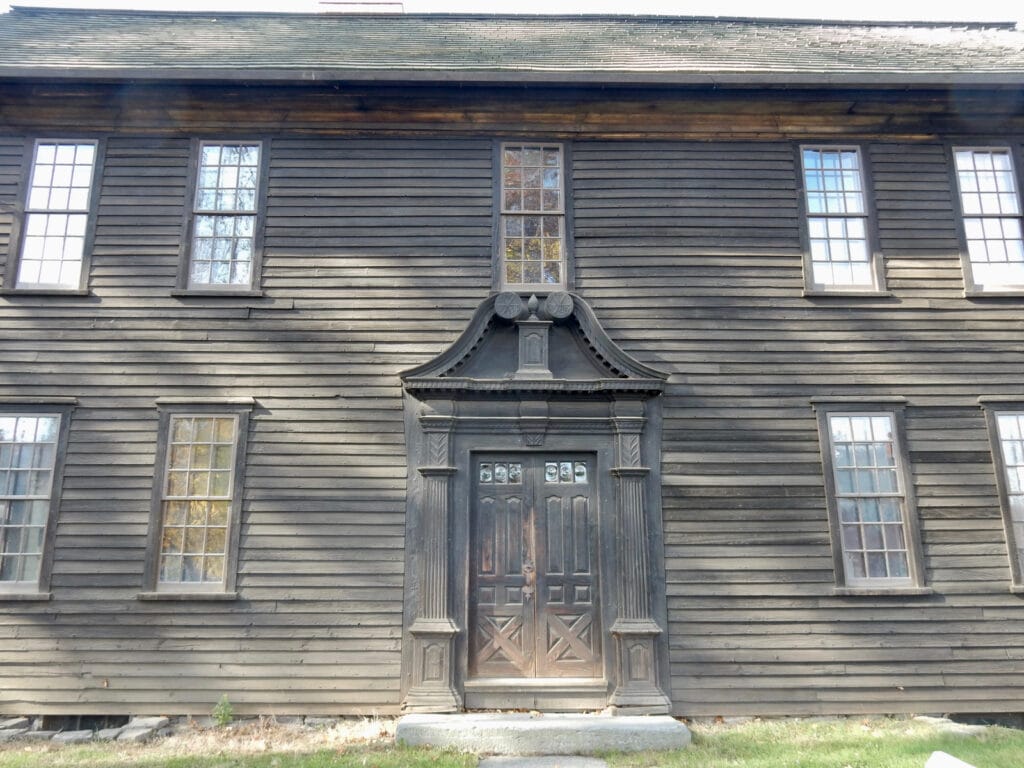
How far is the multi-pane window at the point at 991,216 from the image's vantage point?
774 centimetres

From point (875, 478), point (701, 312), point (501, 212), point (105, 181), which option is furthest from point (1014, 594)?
point (105, 181)

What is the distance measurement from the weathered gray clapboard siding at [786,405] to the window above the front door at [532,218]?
244mm

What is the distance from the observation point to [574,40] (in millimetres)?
9531

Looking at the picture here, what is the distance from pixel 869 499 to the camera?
713cm

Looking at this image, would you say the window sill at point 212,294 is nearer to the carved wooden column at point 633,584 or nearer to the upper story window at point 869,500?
the carved wooden column at point 633,584

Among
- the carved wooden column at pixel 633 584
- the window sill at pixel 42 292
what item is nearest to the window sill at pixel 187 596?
the window sill at pixel 42 292

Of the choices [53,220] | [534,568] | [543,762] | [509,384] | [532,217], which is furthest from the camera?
[532,217]

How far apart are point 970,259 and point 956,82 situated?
191 cm

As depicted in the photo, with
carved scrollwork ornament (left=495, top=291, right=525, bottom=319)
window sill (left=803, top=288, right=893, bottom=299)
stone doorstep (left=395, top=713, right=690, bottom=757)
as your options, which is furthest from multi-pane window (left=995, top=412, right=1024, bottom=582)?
carved scrollwork ornament (left=495, top=291, right=525, bottom=319)

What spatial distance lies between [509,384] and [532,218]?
1976 millimetres

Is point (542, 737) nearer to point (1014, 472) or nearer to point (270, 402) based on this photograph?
point (270, 402)

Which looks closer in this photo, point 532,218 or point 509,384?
point 509,384

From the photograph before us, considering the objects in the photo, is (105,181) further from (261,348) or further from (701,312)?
(701,312)

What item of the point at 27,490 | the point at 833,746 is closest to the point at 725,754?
the point at 833,746
